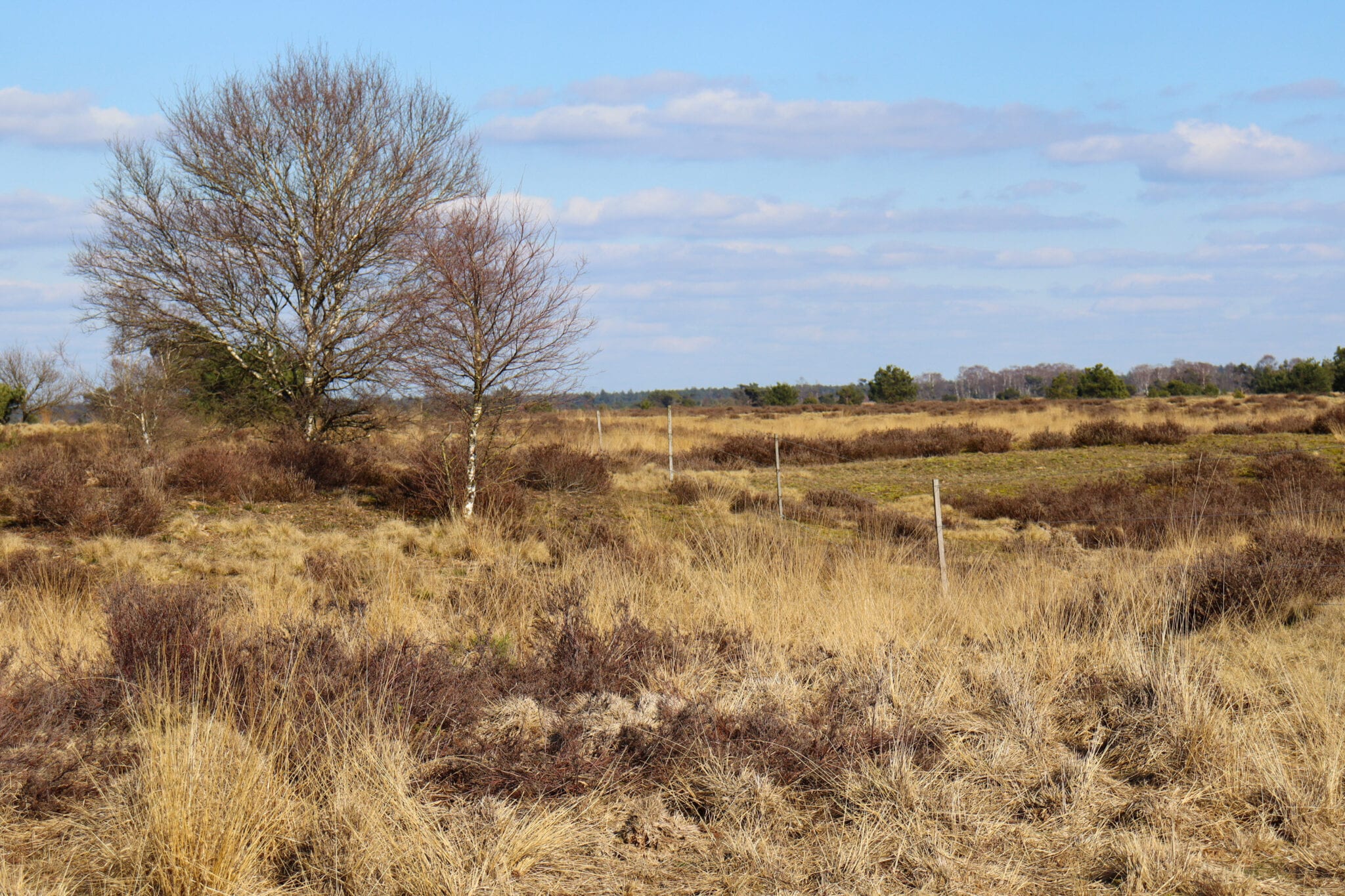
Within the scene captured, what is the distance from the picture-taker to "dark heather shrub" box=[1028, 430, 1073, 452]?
2523cm

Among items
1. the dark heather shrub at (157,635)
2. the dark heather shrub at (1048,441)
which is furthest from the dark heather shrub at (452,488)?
the dark heather shrub at (1048,441)

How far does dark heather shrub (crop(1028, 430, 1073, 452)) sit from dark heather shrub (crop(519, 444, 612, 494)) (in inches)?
521

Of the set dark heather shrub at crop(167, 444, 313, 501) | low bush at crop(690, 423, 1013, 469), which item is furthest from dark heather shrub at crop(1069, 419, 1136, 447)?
dark heather shrub at crop(167, 444, 313, 501)

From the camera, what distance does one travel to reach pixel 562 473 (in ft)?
53.0

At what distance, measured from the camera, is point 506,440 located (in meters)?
14.5

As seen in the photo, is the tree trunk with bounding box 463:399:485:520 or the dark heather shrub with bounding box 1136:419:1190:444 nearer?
the tree trunk with bounding box 463:399:485:520

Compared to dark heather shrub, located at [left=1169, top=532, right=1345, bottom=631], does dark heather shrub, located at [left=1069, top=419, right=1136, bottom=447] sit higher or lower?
higher

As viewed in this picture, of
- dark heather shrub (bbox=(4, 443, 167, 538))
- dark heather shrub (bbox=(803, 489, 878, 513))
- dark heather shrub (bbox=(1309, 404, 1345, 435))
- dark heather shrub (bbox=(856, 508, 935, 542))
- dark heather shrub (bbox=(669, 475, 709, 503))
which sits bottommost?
dark heather shrub (bbox=(856, 508, 935, 542))

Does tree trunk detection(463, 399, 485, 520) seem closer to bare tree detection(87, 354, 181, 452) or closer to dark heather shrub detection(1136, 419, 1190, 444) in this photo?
bare tree detection(87, 354, 181, 452)

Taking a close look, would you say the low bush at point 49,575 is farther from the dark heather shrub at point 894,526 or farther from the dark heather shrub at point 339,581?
the dark heather shrub at point 894,526

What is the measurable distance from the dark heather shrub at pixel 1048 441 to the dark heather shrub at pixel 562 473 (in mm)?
13243

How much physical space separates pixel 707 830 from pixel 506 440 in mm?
11198

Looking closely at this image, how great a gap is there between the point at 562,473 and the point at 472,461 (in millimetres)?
2970

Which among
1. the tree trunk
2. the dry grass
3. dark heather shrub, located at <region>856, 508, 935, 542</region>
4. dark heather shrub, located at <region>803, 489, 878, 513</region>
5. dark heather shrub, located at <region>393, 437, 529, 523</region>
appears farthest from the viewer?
dark heather shrub, located at <region>803, 489, 878, 513</region>
